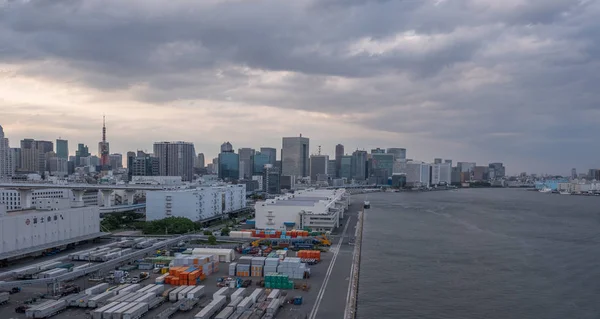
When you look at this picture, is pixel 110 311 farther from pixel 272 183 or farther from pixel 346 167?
pixel 346 167

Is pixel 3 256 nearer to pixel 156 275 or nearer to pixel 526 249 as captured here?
pixel 156 275

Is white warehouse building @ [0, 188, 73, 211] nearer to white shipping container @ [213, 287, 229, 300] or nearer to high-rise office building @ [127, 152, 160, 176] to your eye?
white shipping container @ [213, 287, 229, 300]

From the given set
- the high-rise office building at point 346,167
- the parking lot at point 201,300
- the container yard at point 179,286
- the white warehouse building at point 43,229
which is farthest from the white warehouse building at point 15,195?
the high-rise office building at point 346,167

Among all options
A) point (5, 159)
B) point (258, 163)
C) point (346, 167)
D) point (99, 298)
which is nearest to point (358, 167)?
point (346, 167)

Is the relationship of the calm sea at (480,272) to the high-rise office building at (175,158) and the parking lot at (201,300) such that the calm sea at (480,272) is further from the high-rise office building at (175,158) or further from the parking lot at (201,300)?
the high-rise office building at (175,158)

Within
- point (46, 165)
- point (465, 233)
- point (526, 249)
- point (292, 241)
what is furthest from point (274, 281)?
point (46, 165)

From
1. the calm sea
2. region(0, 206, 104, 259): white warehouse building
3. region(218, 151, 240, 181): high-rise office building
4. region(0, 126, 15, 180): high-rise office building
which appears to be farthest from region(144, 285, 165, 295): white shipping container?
region(218, 151, 240, 181): high-rise office building
